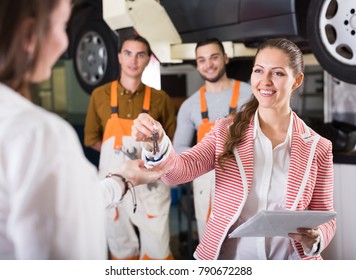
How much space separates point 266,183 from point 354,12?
550 mm

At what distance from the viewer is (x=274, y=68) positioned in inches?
47.9

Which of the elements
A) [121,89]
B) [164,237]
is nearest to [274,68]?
[121,89]

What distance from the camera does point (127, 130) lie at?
1.52 metres

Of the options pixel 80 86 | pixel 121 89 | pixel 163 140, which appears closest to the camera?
pixel 163 140

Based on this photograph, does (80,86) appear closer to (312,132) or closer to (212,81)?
(212,81)

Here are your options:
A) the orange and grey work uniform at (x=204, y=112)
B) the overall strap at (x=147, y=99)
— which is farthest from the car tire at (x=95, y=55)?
the orange and grey work uniform at (x=204, y=112)

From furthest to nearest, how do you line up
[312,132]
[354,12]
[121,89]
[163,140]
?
[121,89] < [354,12] < [312,132] < [163,140]

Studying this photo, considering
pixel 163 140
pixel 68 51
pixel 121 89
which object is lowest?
pixel 163 140

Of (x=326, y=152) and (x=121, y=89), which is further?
(x=121, y=89)

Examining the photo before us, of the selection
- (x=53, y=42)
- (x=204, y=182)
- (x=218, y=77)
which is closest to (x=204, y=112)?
(x=218, y=77)

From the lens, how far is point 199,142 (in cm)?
138

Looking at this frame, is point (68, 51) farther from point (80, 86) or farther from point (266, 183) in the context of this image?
point (266, 183)

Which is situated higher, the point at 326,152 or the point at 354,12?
the point at 354,12

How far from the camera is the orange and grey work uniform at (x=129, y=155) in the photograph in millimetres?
1510
